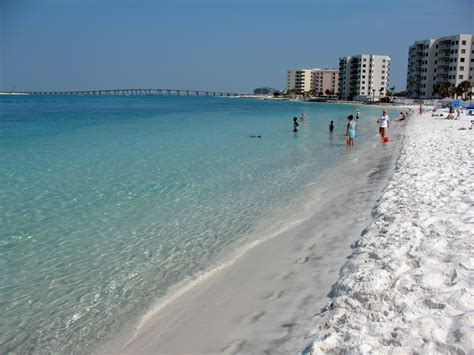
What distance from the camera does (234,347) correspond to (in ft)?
14.9

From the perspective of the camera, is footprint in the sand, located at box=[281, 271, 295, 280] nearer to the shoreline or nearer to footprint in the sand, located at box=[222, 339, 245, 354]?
the shoreline

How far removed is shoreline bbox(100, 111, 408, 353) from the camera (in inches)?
187

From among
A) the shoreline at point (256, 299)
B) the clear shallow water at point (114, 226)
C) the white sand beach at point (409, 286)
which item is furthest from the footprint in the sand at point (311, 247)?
the clear shallow water at point (114, 226)

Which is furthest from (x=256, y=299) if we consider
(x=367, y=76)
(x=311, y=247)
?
(x=367, y=76)

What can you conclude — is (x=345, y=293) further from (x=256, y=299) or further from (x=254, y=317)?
(x=256, y=299)

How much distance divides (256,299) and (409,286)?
2.08m

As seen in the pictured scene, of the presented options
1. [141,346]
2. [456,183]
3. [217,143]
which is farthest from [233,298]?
[217,143]

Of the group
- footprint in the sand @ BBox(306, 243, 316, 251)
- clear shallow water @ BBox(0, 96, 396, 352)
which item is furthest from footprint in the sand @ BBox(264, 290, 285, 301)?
footprint in the sand @ BBox(306, 243, 316, 251)

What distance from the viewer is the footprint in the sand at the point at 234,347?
176 inches

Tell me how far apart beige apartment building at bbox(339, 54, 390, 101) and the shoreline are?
159 meters

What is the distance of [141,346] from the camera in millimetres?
4988

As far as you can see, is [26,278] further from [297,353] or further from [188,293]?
[297,353]

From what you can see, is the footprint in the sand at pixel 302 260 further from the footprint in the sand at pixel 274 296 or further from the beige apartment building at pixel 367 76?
the beige apartment building at pixel 367 76

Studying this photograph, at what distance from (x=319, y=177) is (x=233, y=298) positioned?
10.4m
